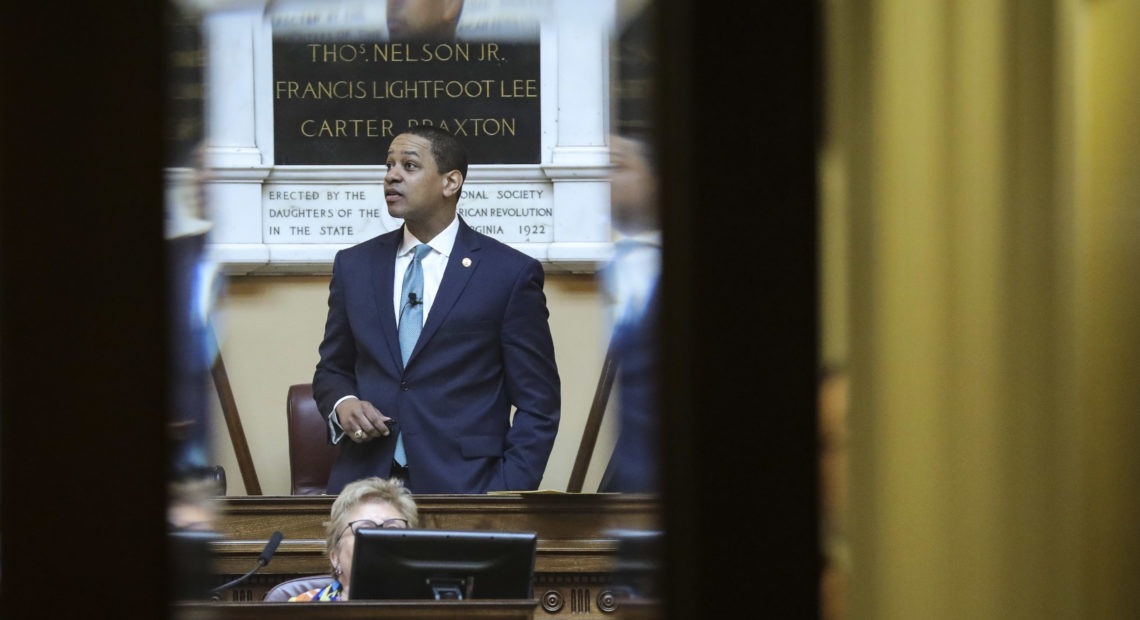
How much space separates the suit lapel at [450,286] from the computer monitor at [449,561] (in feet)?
7.13

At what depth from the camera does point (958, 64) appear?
1.25 meters

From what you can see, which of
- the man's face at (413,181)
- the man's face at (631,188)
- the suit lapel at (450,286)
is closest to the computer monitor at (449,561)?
the man's face at (631,188)

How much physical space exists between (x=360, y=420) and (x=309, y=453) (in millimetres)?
225

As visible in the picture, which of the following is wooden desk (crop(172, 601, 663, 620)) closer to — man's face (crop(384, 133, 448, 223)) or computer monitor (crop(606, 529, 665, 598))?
computer monitor (crop(606, 529, 665, 598))

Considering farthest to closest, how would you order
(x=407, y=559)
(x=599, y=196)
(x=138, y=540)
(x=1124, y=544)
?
(x=599, y=196) < (x=407, y=559) < (x=1124, y=544) < (x=138, y=540)

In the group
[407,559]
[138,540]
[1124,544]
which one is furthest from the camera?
[407,559]

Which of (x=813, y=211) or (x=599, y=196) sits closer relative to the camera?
(x=813, y=211)

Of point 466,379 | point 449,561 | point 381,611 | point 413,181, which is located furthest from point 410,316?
point 381,611

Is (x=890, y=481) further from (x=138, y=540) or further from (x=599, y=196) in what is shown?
(x=599, y=196)

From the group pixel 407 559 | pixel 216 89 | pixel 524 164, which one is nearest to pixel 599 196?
pixel 524 164

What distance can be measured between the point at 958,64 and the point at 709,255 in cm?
32

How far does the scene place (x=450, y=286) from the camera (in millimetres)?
4445

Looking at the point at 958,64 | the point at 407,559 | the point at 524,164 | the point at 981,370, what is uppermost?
the point at 524,164

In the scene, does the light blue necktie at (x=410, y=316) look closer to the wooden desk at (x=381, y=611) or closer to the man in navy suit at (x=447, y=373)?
the man in navy suit at (x=447, y=373)
